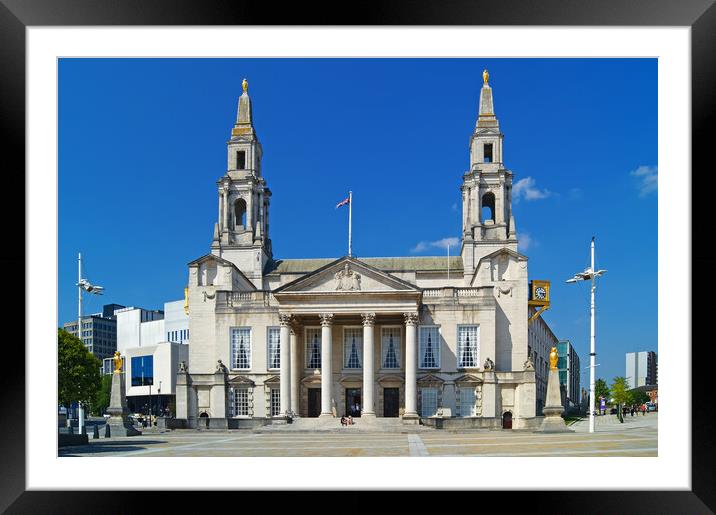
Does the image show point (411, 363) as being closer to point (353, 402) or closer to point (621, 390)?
point (353, 402)

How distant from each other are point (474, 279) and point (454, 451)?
90.1ft

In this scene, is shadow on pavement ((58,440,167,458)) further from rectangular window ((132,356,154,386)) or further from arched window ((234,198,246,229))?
rectangular window ((132,356,154,386))

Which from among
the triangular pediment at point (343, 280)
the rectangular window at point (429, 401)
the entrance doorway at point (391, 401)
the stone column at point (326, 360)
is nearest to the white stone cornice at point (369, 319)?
the triangular pediment at point (343, 280)

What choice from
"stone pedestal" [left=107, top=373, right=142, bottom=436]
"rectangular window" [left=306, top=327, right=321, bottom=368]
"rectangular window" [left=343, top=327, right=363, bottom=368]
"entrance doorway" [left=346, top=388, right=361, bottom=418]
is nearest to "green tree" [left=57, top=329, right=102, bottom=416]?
"stone pedestal" [left=107, top=373, right=142, bottom=436]

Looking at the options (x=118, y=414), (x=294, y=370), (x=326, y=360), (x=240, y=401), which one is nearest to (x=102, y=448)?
(x=118, y=414)

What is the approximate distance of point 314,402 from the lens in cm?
4866

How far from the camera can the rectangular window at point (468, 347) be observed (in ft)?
156

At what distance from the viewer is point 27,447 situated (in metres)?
15.5

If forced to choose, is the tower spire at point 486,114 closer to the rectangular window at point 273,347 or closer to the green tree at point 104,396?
the rectangular window at point 273,347

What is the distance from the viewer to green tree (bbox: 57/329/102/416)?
43763 millimetres

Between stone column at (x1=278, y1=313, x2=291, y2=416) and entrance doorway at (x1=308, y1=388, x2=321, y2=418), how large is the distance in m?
2.24

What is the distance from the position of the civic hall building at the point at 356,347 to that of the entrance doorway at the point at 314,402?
64mm
